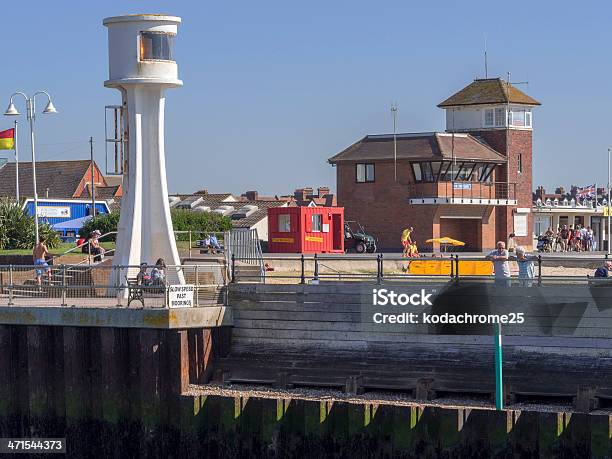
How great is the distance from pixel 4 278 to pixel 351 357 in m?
10.5

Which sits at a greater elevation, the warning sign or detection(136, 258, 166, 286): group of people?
detection(136, 258, 166, 286): group of people

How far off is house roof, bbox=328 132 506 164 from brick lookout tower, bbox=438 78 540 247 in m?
1.06

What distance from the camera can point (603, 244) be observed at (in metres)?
75.7

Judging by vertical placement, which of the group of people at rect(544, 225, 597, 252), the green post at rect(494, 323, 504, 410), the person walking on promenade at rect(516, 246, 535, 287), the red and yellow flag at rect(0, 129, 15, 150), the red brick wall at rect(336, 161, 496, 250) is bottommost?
the green post at rect(494, 323, 504, 410)

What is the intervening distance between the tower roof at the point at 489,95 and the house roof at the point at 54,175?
33285 millimetres

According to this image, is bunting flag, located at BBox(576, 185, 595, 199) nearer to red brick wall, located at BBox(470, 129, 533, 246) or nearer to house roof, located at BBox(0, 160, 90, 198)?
red brick wall, located at BBox(470, 129, 533, 246)

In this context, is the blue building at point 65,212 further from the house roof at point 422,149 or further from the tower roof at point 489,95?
the tower roof at point 489,95

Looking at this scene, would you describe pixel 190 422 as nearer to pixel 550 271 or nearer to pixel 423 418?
pixel 423 418

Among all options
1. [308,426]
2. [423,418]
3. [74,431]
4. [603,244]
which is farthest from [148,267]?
[603,244]

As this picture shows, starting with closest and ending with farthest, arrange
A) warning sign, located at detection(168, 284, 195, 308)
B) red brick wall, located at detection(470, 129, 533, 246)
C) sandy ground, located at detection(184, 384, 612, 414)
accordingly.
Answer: sandy ground, located at detection(184, 384, 612, 414)
warning sign, located at detection(168, 284, 195, 308)
red brick wall, located at detection(470, 129, 533, 246)

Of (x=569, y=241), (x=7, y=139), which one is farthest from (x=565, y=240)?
(x=7, y=139)

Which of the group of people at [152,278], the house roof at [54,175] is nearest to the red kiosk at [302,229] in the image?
the group of people at [152,278]

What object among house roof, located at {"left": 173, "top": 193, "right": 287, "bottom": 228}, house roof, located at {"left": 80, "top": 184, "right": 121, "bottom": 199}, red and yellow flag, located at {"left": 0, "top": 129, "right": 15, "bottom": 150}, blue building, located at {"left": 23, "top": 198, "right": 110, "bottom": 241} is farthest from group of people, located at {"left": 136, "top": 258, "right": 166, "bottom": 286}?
house roof, located at {"left": 80, "top": 184, "right": 121, "bottom": 199}

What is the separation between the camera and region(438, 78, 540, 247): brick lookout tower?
210 ft
